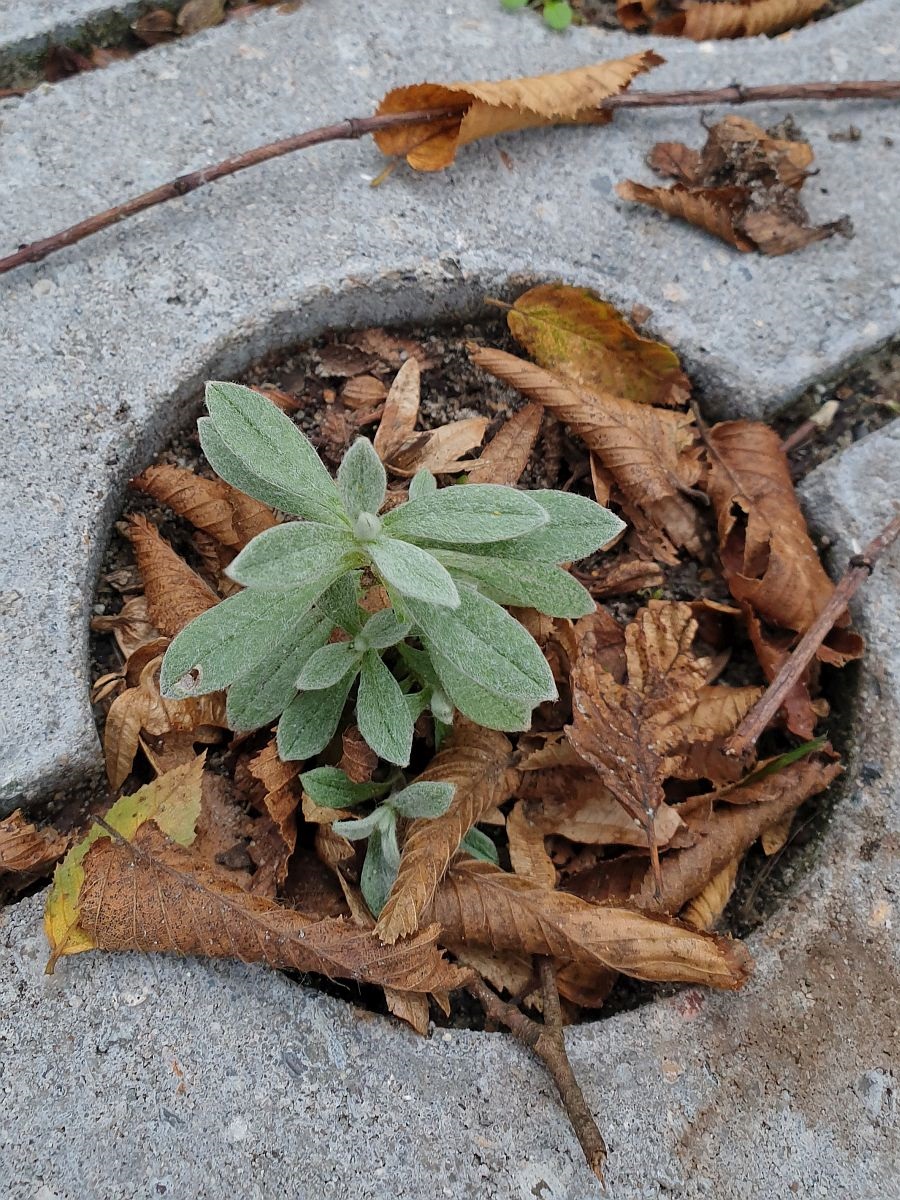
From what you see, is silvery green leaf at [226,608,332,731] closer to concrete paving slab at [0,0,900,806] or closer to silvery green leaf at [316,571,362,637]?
silvery green leaf at [316,571,362,637]

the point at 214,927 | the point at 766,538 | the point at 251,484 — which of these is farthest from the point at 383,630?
the point at 766,538

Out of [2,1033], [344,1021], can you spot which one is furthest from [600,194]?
[2,1033]

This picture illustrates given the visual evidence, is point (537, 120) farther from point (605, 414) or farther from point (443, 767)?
point (443, 767)

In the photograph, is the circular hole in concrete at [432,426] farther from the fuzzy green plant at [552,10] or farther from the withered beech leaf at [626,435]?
the fuzzy green plant at [552,10]

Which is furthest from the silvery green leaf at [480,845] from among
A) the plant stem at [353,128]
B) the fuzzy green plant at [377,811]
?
the plant stem at [353,128]

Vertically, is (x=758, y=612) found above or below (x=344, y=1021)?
above

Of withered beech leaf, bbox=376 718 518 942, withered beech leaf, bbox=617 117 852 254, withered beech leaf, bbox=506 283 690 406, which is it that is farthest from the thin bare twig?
withered beech leaf, bbox=617 117 852 254
